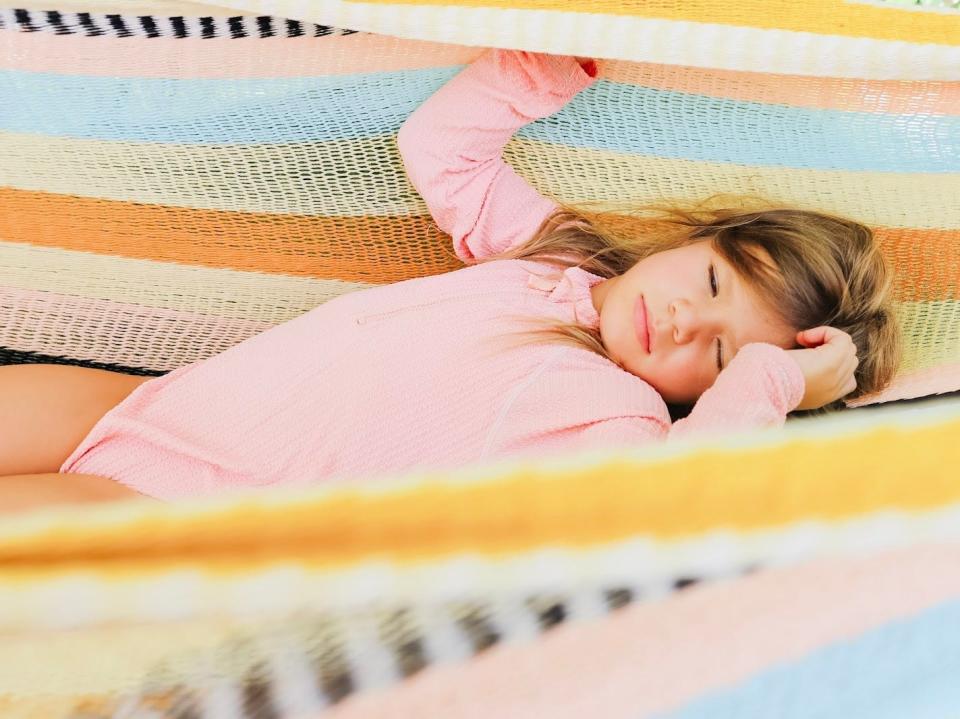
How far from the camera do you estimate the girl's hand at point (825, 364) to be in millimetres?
888

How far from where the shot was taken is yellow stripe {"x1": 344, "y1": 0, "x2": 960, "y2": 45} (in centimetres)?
85

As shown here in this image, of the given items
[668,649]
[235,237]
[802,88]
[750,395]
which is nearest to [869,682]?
[668,649]

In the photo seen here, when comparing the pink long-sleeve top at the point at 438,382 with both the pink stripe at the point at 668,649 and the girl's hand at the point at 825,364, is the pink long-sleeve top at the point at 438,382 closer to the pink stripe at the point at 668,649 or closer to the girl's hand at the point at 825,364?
the girl's hand at the point at 825,364

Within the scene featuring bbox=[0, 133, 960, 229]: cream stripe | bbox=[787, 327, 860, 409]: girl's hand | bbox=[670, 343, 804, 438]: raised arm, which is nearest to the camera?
bbox=[670, 343, 804, 438]: raised arm

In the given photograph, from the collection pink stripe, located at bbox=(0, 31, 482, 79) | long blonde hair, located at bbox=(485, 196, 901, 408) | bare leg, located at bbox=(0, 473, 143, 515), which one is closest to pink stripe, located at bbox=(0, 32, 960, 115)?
pink stripe, located at bbox=(0, 31, 482, 79)

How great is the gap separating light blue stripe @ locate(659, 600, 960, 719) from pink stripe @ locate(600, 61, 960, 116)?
739 millimetres

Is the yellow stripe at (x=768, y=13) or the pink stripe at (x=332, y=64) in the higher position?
the yellow stripe at (x=768, y=13)

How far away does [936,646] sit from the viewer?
0.37 metres

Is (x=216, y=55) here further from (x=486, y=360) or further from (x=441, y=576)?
(x=441, y=576)

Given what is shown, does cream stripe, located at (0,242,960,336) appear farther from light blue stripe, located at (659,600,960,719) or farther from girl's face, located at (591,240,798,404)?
light blue stripe, located at (659,600,960,719)

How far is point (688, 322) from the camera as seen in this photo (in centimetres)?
89

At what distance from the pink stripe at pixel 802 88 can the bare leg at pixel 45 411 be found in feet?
2.17

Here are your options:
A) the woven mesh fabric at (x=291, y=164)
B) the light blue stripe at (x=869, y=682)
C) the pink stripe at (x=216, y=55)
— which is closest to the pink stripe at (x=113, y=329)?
the woven mesh fabric at (x=291, y=164)

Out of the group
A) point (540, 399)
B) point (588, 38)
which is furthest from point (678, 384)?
point (588, 38)
